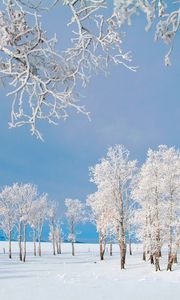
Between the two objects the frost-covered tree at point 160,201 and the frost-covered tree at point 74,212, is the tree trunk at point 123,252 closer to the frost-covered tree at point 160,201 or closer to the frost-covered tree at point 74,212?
the frost-covered tree at point 160,201

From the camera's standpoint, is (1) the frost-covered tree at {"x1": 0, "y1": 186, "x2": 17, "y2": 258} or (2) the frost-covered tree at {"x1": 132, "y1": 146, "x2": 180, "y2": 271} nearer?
(2) the frost-covered tree at {"x1": 132, "y1": 146, "x2": 180, "y2": 271}

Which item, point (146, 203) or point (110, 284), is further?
point (146, 203)

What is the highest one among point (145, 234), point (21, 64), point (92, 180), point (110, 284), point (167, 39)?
point (92, 180)

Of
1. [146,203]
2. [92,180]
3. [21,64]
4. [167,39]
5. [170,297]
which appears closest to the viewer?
[167,39]

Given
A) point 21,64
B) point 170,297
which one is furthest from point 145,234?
point 21,64

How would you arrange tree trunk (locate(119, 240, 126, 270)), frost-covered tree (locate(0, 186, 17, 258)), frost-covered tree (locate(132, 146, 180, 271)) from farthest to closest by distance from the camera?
frost-covered tree (locate(0, 186, 17, 258)) → tree trunk (locate(119, 240, 126, 270)) → frost-covered tree (locate(132, 146, 180, 271))

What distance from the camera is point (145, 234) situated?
1371 inches

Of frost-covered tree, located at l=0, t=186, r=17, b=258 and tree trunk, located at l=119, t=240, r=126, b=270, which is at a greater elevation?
frost-covered tree, located at l=0, t=186, r=17, b=258

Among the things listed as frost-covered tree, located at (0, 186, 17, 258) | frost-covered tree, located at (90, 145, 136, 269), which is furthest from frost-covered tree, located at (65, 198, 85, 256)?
frost-covered tree, located at (90, 145, 136, 269)

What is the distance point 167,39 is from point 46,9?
1275 mm

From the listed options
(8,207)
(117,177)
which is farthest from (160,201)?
(8,207)

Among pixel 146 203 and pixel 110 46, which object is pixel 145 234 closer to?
pixel 146 203

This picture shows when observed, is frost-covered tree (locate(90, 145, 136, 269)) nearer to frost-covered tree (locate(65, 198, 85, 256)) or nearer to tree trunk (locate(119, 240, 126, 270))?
tree trunk (locate(119, 240, 126, 270))

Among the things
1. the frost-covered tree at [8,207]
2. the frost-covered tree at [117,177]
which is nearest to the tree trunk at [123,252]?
the frost-covered tree at [117,177]
